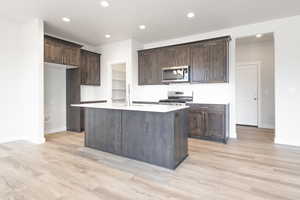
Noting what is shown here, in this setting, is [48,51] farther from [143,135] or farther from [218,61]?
Result: [218,61]

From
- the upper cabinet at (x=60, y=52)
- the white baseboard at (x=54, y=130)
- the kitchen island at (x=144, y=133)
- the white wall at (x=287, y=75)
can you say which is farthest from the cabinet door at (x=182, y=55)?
the white baseboard at (x=54, y=130)

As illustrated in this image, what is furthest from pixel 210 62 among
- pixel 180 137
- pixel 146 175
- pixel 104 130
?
pixel 146 175

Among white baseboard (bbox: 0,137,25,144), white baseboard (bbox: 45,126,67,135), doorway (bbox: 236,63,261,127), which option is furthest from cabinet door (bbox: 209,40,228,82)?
white baseboard (bbox: 0,137,25,144)

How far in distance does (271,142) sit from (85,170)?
13.2 ft

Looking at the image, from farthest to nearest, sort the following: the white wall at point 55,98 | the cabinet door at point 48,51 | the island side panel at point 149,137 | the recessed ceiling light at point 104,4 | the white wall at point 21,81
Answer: the white wall at point 55,98 → the cabinet door at point 48,51 → the white wall at point 21,81 → the recessed ceiling light at point 104,4 → the island side panel at point 149,137

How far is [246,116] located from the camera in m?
5.79

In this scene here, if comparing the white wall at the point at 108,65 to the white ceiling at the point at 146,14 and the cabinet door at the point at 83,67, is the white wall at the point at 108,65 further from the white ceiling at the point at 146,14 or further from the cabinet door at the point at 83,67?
the white ceiling at the point at 146,14

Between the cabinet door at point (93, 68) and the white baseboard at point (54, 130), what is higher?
the cabinet door at point (93, 68)

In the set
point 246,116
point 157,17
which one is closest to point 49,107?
point 157,17

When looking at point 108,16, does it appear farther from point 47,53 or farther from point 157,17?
point 47,53

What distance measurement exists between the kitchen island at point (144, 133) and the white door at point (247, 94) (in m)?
3.93

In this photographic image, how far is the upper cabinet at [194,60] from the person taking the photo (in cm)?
408

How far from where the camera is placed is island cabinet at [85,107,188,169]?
248 centimetres

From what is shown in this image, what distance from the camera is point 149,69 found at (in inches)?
206
